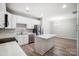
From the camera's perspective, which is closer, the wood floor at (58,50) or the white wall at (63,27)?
the wood floor at (58,50)

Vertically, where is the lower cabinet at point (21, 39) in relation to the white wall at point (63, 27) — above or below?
below

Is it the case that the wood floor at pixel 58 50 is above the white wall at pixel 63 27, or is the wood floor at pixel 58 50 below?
below

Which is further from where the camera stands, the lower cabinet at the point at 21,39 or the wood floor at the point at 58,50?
the lower cabinet at the point at 21,39

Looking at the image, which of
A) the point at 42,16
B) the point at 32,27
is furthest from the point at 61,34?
the point at 32,27

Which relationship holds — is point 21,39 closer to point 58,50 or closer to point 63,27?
point 58,50

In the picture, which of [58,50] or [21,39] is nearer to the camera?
[58,50]

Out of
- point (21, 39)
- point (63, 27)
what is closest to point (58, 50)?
point (63, 27)

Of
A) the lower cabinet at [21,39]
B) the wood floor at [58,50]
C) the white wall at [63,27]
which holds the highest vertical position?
the white wall at [63,27]

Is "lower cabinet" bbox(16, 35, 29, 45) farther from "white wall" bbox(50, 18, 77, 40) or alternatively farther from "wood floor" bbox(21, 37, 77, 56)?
"white wall" bbox(50, 18, 77, 40)

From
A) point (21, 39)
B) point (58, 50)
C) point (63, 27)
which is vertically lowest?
point (58, 50)

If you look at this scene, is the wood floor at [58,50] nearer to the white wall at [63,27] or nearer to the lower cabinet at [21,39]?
the lower cabinet at [21,39]

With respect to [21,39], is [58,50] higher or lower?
lower

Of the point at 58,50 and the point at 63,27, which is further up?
the point at 63,27

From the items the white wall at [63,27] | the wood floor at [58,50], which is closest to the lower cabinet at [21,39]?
the wood floor at [58,50]
